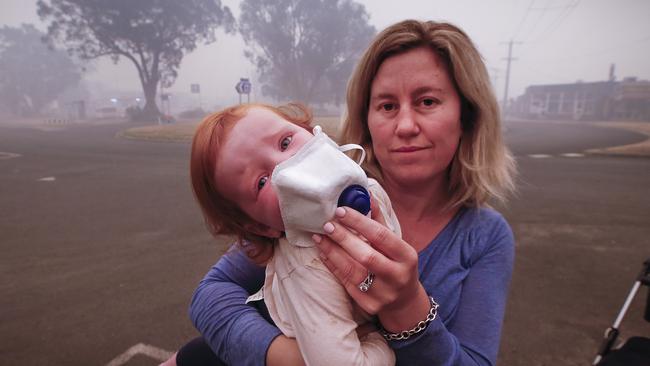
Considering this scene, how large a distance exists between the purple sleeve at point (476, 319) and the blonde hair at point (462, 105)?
16cm

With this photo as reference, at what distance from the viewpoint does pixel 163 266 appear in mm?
4285

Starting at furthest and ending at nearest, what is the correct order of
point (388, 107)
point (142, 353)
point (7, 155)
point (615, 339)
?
point (7, 155)
point (142, 353)
point (615, 339)
point (388, 107)

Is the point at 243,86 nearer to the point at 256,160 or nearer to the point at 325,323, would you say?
the point at 256,160

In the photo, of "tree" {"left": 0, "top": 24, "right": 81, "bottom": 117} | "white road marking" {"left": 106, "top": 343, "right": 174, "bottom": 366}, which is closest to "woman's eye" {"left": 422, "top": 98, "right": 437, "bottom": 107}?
"white road marking" {"left": 106, "top": 343, "right": 174, "bottom": 366}

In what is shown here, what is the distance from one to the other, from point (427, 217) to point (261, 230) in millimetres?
621

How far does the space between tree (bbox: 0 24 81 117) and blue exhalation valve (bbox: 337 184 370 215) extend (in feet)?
231

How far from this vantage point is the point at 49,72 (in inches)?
2410

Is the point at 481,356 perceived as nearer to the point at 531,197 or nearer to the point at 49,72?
the point at 531,197

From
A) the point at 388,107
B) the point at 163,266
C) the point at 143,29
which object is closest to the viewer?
the point at 388,107

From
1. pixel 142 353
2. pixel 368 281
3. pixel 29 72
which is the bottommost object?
pixel 142 353

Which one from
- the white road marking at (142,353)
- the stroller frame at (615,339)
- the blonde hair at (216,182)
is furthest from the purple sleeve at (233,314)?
the white road marking at (142,353)

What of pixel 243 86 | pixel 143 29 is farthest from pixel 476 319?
pixel 143 29

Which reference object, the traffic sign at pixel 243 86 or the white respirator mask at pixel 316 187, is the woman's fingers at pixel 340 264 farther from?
the traffic sign at pixel 243 86

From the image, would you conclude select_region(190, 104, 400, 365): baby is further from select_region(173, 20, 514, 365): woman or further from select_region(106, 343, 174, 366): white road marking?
select_region(106, 343, 174, 366): white road marking
